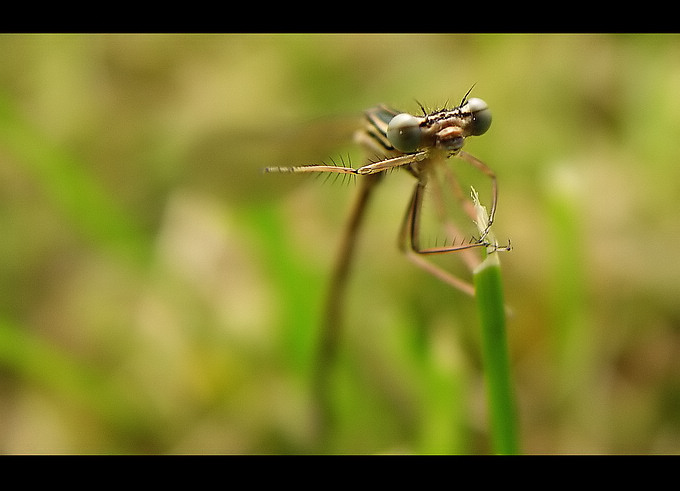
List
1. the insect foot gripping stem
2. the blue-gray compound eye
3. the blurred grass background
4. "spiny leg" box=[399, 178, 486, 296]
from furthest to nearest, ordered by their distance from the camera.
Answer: the blurred grass background → "spiny leg" box=[399, 178, 486, 296] → the blue-gray compound eye → the insect foot gripping stem

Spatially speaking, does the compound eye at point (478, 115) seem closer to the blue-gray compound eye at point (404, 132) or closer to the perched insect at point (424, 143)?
the perched insect at point (424, 143)

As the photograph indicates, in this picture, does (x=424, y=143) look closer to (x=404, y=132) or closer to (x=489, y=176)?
(x=404, y=132)

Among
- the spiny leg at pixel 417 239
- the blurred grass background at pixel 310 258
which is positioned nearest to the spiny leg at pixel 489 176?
the spiny leg at pixel 417 239

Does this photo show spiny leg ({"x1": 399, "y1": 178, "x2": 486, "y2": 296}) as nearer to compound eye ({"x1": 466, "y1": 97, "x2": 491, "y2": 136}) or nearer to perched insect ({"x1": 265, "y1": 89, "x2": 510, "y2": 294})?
perched insect ({"x1": 265, "y1": 89, "x2": 510, "y2": 294})

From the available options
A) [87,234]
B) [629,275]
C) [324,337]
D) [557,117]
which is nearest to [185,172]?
[87,234]

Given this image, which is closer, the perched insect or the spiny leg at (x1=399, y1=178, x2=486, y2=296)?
the perched insect

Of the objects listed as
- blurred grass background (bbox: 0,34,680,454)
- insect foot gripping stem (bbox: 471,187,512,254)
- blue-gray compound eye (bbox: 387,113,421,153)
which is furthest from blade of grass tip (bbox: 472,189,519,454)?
blurred grass background (bbox: 0,34,680,454)

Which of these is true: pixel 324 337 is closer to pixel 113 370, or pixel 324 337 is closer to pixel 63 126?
pixel 113 370
